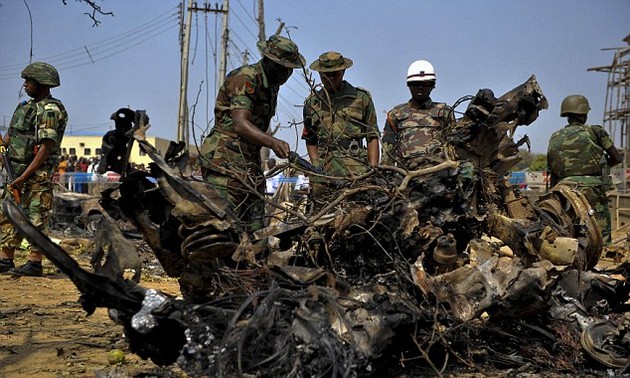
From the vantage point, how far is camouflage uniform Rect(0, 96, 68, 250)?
6754mm

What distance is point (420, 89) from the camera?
6133 mm

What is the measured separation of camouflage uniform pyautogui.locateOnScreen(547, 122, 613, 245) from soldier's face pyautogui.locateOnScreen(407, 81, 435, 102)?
2.12 meters

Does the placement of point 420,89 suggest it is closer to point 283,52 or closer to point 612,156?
point 283,52

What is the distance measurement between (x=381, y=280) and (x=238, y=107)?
1.68m

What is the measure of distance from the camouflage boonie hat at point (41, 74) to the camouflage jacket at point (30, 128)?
0.66 ft

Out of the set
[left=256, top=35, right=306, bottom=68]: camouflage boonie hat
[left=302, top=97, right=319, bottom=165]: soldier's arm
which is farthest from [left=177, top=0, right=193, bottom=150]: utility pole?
[left=256, top=35, right=306, bottom=68]: camouflage boonie hat

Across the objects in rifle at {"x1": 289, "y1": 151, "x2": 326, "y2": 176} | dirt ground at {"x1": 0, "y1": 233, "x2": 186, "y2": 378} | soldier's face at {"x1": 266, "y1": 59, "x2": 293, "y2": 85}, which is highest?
soldier's face at {"x1": 266, "y1": 59, "x2": 293, "y2": 85}

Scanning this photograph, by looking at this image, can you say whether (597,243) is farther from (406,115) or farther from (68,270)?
(68,270)

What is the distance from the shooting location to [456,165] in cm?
393

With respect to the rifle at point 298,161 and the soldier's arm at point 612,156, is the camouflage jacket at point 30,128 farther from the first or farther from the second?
the soldier's arm at point 612,156

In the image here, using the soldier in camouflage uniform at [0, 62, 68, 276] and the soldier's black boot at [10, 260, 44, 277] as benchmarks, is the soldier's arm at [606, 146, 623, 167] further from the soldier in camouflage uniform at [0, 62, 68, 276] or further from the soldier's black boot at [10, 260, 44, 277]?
the soldier's black boot at [10, 260, 44, 277]

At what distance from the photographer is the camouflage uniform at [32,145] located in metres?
6.75

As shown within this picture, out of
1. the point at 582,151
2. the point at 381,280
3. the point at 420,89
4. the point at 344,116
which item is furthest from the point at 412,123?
the point at 381,280

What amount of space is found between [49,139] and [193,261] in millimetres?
3972
